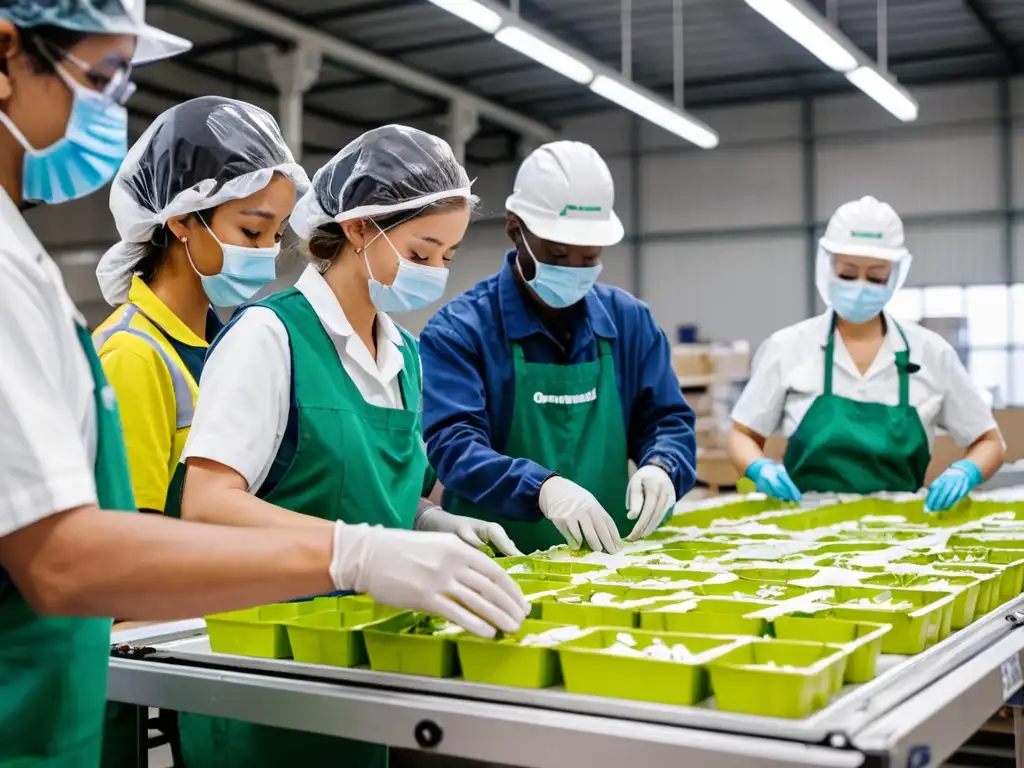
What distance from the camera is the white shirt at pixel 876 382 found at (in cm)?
338

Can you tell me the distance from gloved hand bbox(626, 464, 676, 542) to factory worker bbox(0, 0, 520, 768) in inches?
45.7

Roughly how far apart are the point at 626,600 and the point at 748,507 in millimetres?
1591

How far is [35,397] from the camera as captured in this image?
975 millimetres

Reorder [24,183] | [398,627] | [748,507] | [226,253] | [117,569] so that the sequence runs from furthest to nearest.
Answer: [748,507]
[226,253]
[398,627]
[24,183]
[117,569]

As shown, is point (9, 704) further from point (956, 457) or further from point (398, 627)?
point (956, 457)

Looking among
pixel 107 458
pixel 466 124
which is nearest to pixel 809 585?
pixel 107 458

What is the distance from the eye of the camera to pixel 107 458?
114 cm

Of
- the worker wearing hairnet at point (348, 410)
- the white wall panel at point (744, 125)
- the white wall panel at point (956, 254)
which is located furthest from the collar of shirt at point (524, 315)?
the white wall panel at point (744, 125)

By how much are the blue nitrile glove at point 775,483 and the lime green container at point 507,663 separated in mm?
2004

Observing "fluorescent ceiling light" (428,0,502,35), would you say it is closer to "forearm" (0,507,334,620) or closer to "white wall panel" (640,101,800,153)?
"forearm" (0,507,334,620)

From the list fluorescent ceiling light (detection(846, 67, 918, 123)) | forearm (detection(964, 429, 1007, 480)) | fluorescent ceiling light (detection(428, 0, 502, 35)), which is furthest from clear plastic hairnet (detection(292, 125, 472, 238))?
fluorescent ceiling light (detection(846, 67, 918, 123))

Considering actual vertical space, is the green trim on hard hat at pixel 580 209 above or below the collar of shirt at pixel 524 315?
above

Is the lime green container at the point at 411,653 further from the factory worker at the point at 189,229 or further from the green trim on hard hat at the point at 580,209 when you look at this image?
the green trim on hard hat at the point at 580,209

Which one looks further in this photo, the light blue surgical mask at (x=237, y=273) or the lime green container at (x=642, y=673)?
the light blue surgical mask at (x=237, y=273)
